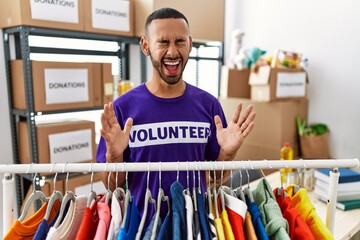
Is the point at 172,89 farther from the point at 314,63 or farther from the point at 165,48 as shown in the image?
the point at 314,63

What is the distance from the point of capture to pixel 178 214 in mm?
740

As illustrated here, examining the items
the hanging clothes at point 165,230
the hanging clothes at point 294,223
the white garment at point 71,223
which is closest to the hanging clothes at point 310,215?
the hanging clothes at point 294,223

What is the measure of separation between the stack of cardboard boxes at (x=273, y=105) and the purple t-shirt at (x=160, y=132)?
134 centimetres

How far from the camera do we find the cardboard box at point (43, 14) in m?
1.76

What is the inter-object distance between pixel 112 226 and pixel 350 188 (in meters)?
1.38

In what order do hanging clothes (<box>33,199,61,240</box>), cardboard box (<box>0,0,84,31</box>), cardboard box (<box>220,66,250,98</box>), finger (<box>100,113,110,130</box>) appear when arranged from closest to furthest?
hanging clothes (<box>33,199,61,240</box>), finger (<box>100,113,110,130</box>), cardboard box (<box>0,0,84,31</box>), cardboard box (<box>220,66,250,98</box>)

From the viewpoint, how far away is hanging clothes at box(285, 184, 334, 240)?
0.75 meters

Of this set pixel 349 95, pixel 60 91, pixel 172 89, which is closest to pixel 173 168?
pixel 172 89

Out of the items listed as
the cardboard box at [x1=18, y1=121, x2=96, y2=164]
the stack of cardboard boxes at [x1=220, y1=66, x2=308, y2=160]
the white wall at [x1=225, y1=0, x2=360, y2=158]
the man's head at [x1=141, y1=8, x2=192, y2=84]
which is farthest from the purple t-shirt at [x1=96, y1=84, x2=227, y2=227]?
the white wall at [x1=225, y1=0, x2=360, y2=158]

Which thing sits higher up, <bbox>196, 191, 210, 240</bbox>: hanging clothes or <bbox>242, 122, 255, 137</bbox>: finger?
<bbox>242, 122, 255, 137</bbox>: finger

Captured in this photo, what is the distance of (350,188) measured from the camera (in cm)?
159

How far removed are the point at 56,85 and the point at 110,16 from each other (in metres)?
0.63

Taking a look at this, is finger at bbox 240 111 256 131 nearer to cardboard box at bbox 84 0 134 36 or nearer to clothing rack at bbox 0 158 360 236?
clothing rack at bbox 0 158 360 236

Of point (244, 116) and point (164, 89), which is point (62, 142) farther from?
point (244, 116)
